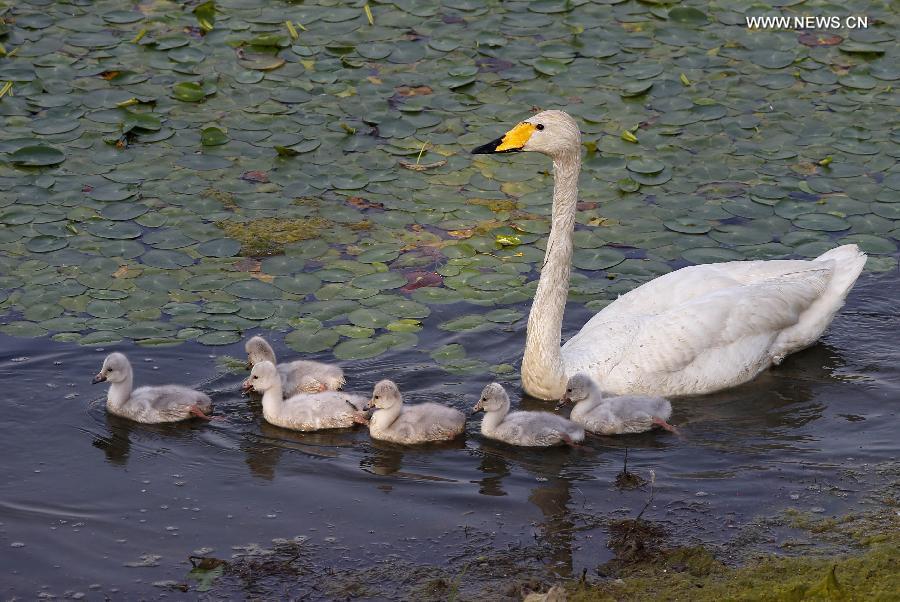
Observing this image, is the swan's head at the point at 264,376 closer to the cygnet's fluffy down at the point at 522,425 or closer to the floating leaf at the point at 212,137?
the cygnet's fluffy down at the point at 522,425

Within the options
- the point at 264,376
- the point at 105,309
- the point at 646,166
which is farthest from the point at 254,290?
the point at 646,166

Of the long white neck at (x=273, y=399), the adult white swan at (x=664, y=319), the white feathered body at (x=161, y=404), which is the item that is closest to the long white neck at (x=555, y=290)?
the adult white swan at (x=664, y=319)

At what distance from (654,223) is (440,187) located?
1.88 m

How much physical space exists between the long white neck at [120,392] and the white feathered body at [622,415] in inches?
117

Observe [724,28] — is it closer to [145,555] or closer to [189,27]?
[189,27]

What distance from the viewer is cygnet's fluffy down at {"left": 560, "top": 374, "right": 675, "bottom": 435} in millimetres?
8891

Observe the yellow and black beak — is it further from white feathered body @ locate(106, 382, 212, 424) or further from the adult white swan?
white feathered body @ locate(106, 382, 212, 424)

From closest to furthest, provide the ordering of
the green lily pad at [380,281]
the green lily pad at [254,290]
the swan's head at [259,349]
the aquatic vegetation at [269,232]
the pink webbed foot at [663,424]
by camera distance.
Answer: the pink webbed foot at [663,424]
the swan's head at [259,349]
the green lily pad at [254,290]
the green lily pad at [380,281]
the aquatic vegetation at [269,232]

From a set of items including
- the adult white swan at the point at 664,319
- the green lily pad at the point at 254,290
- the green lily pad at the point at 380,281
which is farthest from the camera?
the green lily pad at the point at 380,281

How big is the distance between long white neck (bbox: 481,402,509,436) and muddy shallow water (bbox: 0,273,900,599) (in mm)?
126

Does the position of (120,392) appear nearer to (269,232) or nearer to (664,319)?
(269,232)

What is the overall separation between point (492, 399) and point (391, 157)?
13.2 ft

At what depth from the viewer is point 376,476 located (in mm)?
8461

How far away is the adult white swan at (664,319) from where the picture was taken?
368 inches
